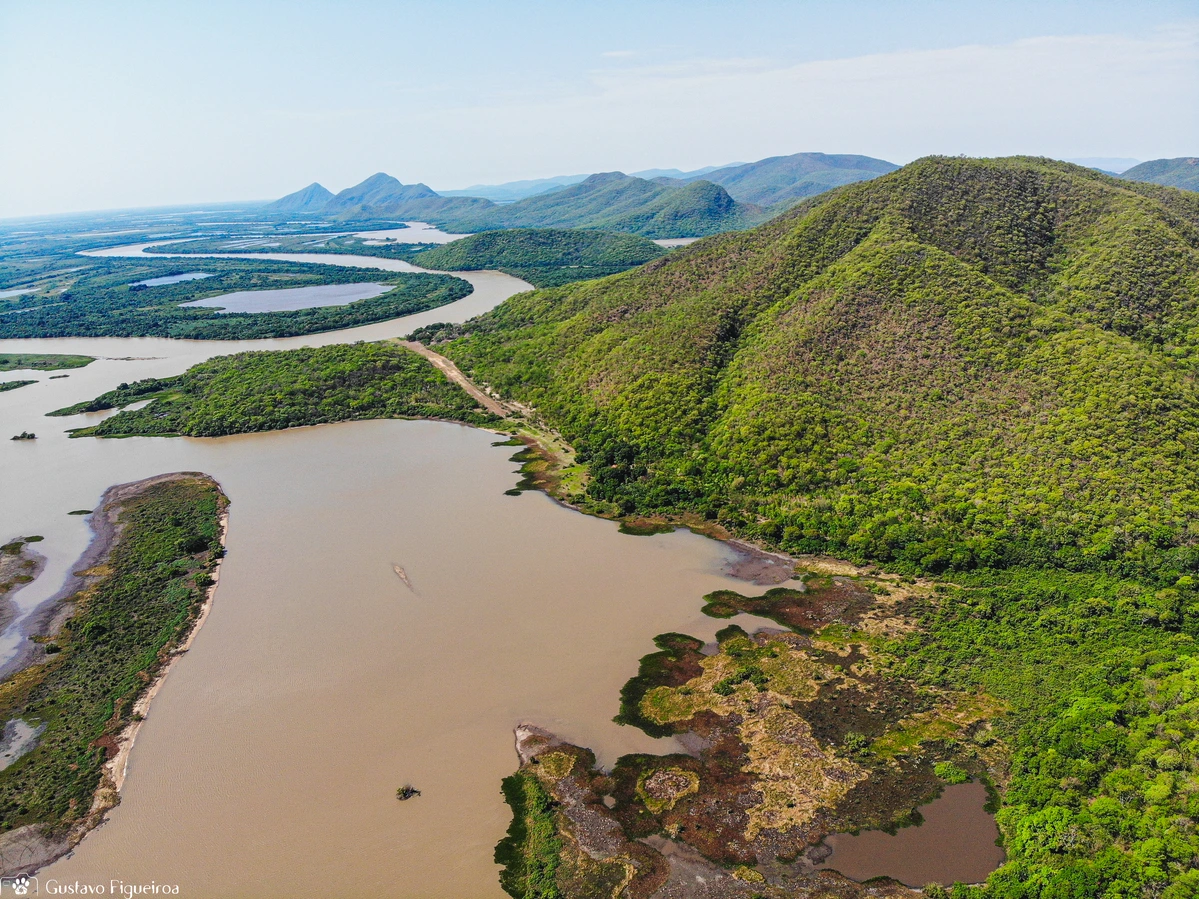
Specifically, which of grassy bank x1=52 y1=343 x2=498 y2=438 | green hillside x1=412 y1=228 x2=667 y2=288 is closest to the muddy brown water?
grassy bank x1=52 y1=343 x2=498 y2=438

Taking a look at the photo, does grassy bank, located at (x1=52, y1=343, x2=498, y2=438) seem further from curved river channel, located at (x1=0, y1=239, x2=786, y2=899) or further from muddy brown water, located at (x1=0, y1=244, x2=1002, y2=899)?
muddy brown water, located at (x1=0, y1=244, x2=1002, y2=899)

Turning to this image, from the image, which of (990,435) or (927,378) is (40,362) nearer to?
(927,378)

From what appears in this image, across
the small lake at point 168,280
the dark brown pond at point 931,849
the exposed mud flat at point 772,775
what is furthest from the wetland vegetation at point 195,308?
the dark brown pond at point 931,849

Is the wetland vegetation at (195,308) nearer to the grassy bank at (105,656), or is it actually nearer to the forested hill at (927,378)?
the forested hill at (927,378)

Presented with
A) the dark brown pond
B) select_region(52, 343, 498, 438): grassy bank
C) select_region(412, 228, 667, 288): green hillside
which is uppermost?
select_region(412, 228, 667, 288): green hillside

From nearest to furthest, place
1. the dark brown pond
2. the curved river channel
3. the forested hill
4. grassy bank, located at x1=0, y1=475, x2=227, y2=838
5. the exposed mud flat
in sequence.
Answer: the dark brown pond < the exposed mud flat < the curved river channel < grassy bank, located at x1=0, y1=475, x2=227, y2=838 < the forested hill

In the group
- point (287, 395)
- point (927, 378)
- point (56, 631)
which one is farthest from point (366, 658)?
point (287, 395)

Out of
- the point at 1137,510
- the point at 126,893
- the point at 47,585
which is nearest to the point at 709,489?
the point at 1137,510

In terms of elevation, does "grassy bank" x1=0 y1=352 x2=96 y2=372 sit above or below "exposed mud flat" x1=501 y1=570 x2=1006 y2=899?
above
